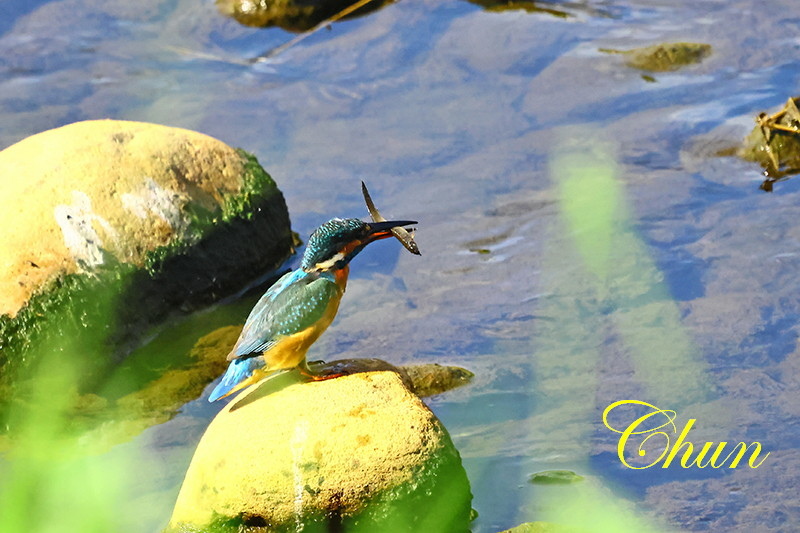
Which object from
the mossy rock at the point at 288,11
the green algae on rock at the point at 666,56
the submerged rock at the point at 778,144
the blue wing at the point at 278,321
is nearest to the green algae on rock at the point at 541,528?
the blue wing at the point at 278,321

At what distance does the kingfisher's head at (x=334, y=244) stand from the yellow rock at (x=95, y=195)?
4.81 ft

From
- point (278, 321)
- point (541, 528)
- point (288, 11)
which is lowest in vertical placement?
point (541, 528)

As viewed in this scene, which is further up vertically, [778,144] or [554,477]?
[778,144]

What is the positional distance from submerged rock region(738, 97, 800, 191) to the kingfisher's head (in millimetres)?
3364

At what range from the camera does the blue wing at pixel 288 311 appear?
4453 millimetres

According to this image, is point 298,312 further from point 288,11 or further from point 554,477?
point 288,11

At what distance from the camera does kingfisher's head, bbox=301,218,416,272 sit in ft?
15.0

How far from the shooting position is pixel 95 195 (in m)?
5.63

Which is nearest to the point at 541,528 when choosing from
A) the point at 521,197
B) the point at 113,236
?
the point at 113,236

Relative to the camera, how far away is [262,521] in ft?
13.5

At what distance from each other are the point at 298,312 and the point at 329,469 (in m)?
0.75
